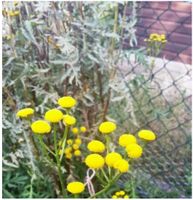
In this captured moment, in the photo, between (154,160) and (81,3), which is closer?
(81,3)

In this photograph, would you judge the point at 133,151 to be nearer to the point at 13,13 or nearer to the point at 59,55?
the point at 59,55

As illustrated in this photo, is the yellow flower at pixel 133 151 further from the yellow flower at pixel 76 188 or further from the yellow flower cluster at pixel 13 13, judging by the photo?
the yellow flower cluster at pixel 13 13

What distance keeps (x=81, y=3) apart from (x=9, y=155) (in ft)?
1.74

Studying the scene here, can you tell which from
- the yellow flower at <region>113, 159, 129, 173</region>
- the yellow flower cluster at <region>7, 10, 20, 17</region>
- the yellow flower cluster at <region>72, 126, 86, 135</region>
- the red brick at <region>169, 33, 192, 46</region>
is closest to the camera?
the yellow flower at <region>113, 159, 129, 173</region>

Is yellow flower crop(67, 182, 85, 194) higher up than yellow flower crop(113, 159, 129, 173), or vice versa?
yellow flower crop(113, 159, 129, 173)

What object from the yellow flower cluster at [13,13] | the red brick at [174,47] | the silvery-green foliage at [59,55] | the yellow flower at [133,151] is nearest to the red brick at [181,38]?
the red brick at [174,47]

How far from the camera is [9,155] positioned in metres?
1.39

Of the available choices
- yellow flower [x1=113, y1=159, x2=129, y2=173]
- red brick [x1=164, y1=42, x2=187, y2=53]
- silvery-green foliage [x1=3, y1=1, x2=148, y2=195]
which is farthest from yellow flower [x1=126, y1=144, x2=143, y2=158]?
red brick [x1=164, y1=42, x2=187, y2=53]

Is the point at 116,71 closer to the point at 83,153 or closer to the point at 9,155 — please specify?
the point at 83,153

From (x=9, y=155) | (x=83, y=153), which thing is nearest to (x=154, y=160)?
(x=83, y=153)

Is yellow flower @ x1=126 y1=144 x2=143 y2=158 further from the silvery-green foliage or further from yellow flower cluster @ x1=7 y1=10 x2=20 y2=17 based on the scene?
yellow flower cluster @ x1=7 y1=10 x2=20 y2=17

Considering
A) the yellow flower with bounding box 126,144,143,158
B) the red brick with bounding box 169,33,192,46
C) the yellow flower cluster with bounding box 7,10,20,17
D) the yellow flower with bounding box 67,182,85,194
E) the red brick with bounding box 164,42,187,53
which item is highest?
the yellow flower cluster with bounding box 7,10,20,17

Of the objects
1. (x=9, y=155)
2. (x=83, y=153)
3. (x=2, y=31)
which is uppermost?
(x=2, y=31)

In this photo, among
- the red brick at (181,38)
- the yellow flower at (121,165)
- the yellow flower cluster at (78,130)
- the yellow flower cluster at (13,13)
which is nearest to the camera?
the yellow flower at (121,165)
